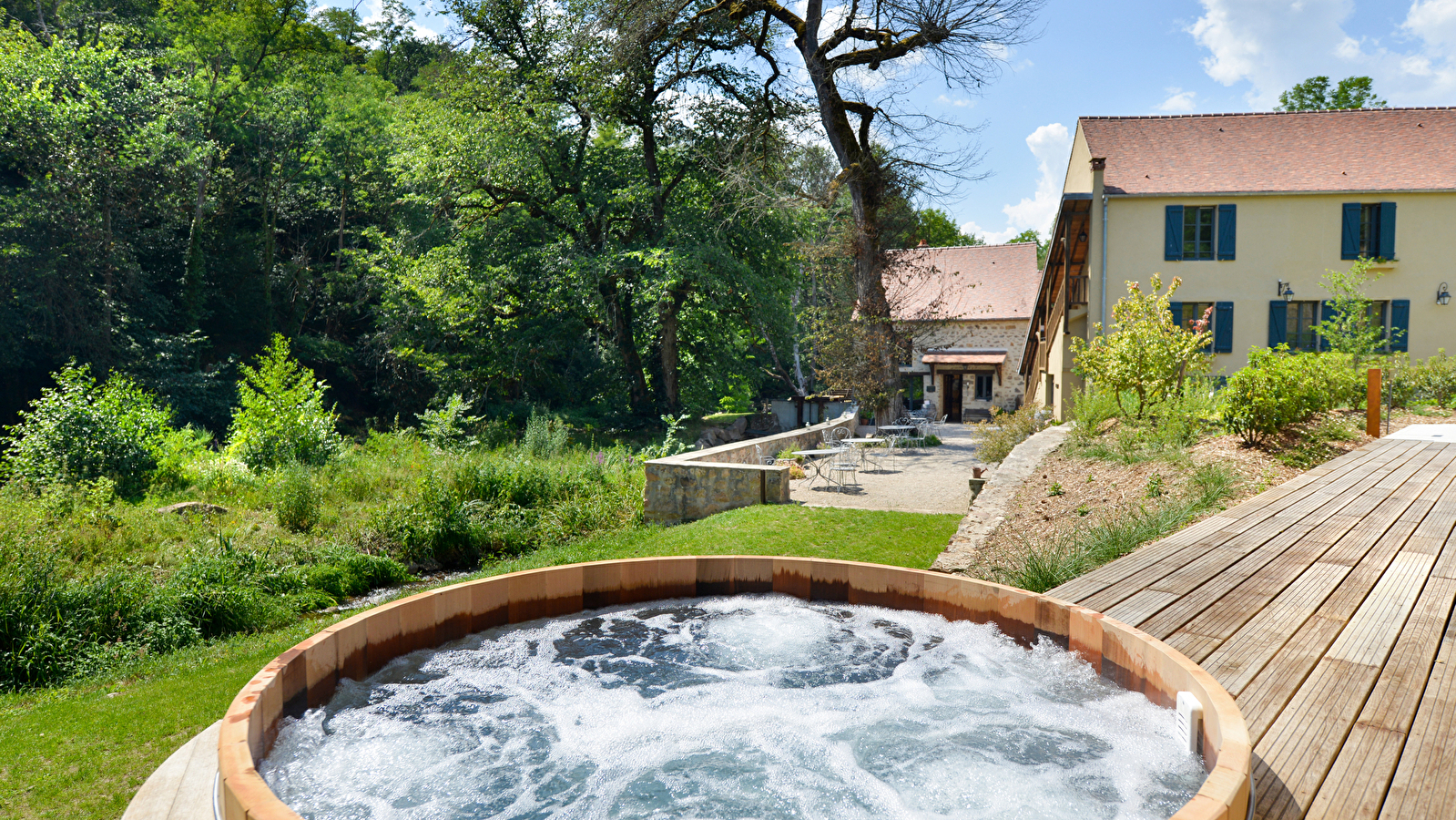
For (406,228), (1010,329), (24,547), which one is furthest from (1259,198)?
(24,547)

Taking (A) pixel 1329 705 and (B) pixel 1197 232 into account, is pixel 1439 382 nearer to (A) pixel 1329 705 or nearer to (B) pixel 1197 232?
(B) pixel 1197 232

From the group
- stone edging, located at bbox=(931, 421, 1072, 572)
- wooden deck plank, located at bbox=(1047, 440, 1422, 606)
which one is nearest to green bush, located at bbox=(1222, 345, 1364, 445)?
wooden deck plank, located at bbox=(1047, 440, 1422, 606)

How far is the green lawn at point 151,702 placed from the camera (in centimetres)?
347

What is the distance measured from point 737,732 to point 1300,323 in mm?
19930

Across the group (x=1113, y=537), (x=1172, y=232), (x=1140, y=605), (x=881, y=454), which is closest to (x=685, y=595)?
(x=1140, y=605)

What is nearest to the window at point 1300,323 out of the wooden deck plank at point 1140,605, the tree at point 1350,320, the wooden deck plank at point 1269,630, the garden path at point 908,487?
the tree at point 1350,320

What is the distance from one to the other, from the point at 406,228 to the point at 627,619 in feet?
60.4

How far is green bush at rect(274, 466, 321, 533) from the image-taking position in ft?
26.2

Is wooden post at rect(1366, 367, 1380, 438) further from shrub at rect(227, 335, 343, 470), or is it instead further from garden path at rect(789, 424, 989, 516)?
shrub at rect(227, 335, 343, 470)

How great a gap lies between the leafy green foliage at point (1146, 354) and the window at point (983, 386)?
725 inches

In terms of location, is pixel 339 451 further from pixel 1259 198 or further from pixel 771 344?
pixel 1259 198

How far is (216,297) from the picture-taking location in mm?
21578

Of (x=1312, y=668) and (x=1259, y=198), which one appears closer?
(x=1312, y=668)

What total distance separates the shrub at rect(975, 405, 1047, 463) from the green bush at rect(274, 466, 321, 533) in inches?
359
